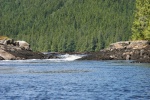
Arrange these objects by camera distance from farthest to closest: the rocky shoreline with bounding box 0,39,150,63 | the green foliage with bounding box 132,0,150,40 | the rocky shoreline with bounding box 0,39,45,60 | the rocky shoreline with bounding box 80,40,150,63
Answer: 1. the green foliage with bounding box 132,0,150,40
2. the rocky shoreline with bounding box 0,39,45,60
3. the rocky shoreline with bounding box 0,39,150,63
4. the rocky shoreline with bounding box 80,40,150,63

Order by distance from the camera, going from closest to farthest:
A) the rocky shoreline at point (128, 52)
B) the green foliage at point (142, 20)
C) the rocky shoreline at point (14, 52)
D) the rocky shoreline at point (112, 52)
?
the rocky shoreline at point (128, 52)
the rocky shoreline at point (112, 52)
the rocky shoreline at point (14, 52)
the green foliage at point (142, 20)

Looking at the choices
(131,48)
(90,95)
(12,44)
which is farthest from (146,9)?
(90,95)

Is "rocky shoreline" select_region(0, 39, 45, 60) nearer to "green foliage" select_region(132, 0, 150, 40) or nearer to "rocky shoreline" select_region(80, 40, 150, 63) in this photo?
"rocky shoreline" select_region(80, 40, 150, 63)

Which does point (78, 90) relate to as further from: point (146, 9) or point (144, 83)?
point (146, 9)

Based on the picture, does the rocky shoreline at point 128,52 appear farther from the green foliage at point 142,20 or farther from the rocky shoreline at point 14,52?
the rocky shoreline at point 14,52

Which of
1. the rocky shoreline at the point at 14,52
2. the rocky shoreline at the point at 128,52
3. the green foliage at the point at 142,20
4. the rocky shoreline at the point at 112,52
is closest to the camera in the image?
the rocky shoreline at the point at 128,52

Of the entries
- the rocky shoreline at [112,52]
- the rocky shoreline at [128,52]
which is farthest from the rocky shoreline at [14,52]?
the rocky shoreline at [128,52]

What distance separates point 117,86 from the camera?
165 ft

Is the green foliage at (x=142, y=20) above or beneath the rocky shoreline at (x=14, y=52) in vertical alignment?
above

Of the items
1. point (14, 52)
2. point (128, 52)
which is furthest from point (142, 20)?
point (14, 52)

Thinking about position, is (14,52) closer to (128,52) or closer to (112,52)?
(112,52)

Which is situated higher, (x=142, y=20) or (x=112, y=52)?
(x=142, y=20)

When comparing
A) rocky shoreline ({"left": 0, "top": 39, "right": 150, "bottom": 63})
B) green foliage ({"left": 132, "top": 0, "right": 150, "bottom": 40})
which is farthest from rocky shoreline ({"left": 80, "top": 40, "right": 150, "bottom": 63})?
green foliage ({"left": 132, "top": 0, "right": 150, "bottom": 40})

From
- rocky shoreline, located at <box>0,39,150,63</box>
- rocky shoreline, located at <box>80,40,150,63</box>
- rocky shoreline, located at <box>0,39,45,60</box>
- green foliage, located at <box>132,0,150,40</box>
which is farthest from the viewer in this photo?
Answer: green foliage, located at <box>132,0,150,40</box>
